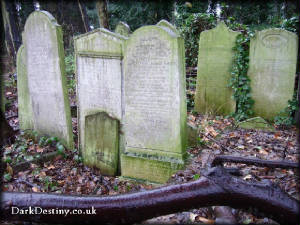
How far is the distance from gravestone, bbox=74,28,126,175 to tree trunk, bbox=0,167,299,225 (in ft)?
9.70

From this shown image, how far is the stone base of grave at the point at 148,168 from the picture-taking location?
4.16 metres

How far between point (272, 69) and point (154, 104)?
155 inches

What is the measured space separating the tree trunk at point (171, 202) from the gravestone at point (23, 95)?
4491mm

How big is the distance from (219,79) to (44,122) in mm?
4796

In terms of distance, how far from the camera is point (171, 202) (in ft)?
5.27

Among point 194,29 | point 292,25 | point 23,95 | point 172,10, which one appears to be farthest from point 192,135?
point 172,10

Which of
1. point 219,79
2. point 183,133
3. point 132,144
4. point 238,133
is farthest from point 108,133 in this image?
point 219,79

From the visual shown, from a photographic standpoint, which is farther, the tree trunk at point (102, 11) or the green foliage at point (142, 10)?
the green foliage at point (142, 10)

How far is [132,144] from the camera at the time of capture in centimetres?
452

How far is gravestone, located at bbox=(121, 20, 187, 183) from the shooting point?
3893 mm

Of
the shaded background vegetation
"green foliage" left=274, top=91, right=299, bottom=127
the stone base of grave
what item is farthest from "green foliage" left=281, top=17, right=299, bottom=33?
the shaded background vegetation

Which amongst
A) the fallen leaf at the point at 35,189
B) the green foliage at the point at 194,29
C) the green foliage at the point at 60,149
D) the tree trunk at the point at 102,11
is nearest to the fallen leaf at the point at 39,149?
the green foliage at the point at 60,149

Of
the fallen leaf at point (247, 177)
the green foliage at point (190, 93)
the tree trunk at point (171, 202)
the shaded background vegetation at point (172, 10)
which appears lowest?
the fallen leaf at point (247, 177)

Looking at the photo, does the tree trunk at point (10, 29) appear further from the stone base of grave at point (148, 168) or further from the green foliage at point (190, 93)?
the stone base of grave at point (148, 168)
